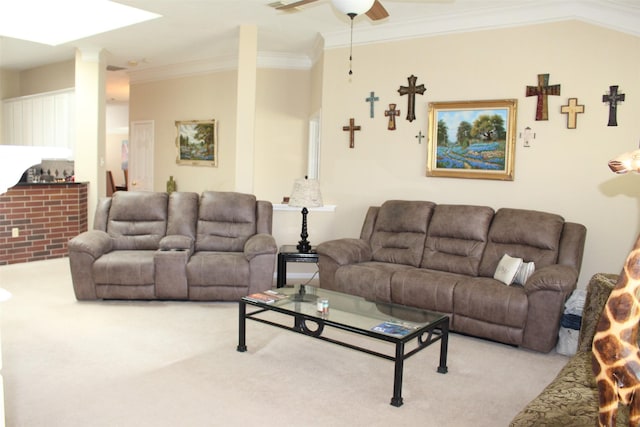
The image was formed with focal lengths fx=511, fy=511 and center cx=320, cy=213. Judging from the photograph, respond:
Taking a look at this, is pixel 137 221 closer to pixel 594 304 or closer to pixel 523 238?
pixel 523 238

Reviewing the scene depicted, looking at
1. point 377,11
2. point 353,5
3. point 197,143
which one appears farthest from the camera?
point 197,143

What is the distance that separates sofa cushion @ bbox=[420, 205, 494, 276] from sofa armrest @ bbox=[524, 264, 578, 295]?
70 cm

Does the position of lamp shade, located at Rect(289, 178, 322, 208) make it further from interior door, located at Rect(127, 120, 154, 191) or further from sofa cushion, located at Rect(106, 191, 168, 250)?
interior door, located at Rect(127, 120, 154, 191)

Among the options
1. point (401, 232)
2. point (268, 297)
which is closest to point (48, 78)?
point (401, 232)

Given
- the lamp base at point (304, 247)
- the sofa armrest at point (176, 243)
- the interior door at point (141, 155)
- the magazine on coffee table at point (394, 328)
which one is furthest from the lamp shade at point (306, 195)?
the interior door at point (141, 155)

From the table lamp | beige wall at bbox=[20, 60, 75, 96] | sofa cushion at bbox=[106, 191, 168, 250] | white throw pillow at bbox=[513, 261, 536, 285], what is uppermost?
beige wall at bbox=[20, 60, 75, 96]

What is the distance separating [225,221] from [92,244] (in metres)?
1.26

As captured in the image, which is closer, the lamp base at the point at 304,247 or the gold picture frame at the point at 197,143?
the lamp base at the point at 304,247

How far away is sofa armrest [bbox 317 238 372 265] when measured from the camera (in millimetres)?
4559

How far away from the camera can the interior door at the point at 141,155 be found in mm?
8586

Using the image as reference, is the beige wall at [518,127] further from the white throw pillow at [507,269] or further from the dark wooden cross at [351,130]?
the white throw pillow at [507,269]

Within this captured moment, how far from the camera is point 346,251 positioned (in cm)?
462

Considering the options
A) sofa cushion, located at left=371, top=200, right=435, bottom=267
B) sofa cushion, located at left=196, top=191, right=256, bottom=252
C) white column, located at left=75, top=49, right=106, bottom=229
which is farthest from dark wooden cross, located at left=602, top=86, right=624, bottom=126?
white column, located at left=75, top=49, right=106, bottom=229

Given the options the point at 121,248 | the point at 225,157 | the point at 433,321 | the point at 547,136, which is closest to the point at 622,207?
the point at 547,136
